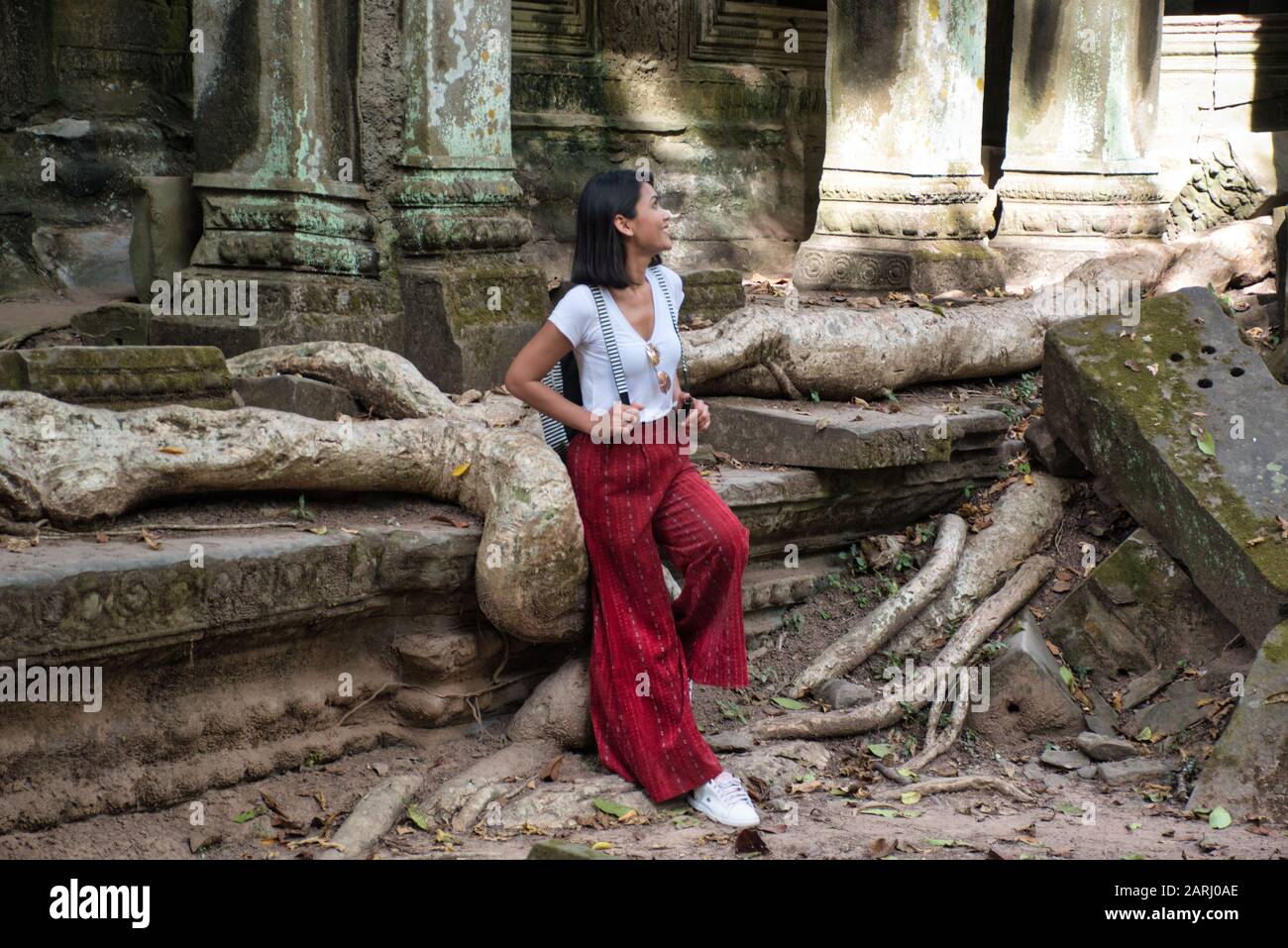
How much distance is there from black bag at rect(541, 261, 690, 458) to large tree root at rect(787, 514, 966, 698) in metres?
1.47

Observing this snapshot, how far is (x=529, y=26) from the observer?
857 cm

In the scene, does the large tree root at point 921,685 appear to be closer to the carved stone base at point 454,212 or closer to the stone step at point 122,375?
the stone step at point 122,375

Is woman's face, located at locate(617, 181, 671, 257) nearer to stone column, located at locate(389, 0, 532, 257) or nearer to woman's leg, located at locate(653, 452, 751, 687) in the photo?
woman's leg, located at locate(653, 452, 751, 687)

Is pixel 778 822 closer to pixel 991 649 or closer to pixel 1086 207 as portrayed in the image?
pixel 991 649

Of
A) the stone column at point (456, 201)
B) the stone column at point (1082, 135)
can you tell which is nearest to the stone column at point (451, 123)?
the stone column at point (456, 201)

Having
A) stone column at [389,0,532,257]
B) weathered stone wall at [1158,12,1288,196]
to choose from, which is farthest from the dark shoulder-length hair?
weathered stone wall at [1158,12,1288,196]

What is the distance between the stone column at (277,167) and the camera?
5.73 meters

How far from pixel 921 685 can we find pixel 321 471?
7.32ft

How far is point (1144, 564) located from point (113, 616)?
11.9 ft

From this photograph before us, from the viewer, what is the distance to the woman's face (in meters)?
4.31

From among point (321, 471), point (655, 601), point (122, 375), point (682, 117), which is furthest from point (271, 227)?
point (682, 117)

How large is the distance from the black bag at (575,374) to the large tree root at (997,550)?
1.80 m
